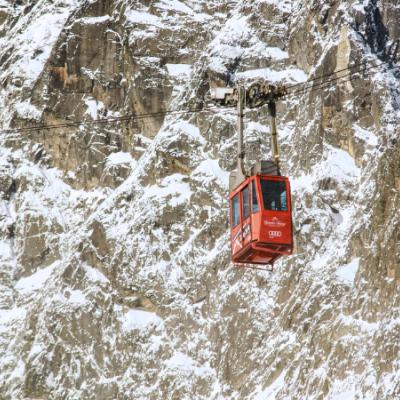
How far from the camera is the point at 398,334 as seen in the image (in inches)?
2872

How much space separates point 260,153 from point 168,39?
15.5m

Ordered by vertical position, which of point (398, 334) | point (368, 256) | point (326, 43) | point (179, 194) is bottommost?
point (398, 334)

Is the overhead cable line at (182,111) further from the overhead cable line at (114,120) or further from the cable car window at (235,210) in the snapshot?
the cable car window at (235,210)

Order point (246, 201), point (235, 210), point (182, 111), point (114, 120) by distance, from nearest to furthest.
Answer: point (246, 201), point (235, 210), point (182, 111), point (114, 120)

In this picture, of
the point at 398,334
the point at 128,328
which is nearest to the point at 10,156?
the point at 128,328

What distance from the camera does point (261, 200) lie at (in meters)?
46.8

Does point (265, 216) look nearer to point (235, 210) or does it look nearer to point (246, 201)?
point (246, 201)

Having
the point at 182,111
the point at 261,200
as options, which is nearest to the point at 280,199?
the point at 261,200

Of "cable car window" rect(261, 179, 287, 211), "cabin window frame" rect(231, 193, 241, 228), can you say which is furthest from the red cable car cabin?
"cabin window frame" rect(231, 193, 241, 228)

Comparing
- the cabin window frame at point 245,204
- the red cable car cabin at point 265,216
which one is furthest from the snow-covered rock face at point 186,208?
the cabin window frame at point 245,204

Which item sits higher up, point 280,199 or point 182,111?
point 182,111

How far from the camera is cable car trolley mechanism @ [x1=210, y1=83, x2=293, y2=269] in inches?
1825

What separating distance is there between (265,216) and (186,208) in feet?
160

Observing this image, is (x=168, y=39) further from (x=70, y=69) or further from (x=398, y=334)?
(x=398, y=334)
